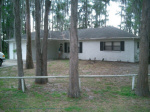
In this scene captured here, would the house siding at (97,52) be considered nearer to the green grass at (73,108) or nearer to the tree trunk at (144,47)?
the tree trunk at (144,47)

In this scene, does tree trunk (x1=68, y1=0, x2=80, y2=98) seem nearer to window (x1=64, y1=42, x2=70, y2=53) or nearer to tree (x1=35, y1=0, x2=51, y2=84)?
tree (x1=35, y1=0, x2=51, y2=84)

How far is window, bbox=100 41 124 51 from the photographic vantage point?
18016 mm

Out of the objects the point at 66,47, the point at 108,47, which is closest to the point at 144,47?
the point at 108,47

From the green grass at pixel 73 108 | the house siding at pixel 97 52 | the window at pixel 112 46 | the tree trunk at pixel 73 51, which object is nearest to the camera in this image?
the green grass at pixel 73 108

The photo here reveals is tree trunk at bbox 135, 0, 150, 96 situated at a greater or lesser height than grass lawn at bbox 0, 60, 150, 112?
greater

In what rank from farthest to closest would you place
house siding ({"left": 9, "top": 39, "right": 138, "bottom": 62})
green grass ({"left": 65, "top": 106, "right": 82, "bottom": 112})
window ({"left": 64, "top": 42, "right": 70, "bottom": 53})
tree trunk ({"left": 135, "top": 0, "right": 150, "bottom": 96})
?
window ({"left": 64, "top": 42, "right": 70, "bottom": 53})
house siding ({"left": 9, "top": 39, "right": 138, "bottom": 62})
tree trunk ({"left": 135, "top": 0, "right": 150, "bottom": 96})
green grass ({"left": 65, "top": 106, "right": 82, "bottom": 112})

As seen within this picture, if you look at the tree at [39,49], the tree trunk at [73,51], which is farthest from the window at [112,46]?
the tree trunk at [73,51]

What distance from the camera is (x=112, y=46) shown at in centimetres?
1867

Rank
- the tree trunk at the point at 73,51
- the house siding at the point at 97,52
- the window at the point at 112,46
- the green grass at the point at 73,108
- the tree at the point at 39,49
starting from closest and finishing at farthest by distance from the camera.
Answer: the green grass at the point at 73,108 → the tree trunk at the point at 73,51 → the tree at the point at 39,49 → the house siding at the point at 97,52 → the window at the point at 112,46

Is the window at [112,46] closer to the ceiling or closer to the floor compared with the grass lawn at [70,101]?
closer to the ceiling

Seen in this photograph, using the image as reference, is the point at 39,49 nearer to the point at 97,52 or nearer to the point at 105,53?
the point at 105,53

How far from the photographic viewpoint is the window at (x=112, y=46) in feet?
59.1

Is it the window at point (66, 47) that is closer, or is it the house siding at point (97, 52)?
the house siding at point (97, 52)

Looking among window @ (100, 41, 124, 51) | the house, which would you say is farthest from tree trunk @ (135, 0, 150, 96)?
window @ (100, 41, 124, 51)
